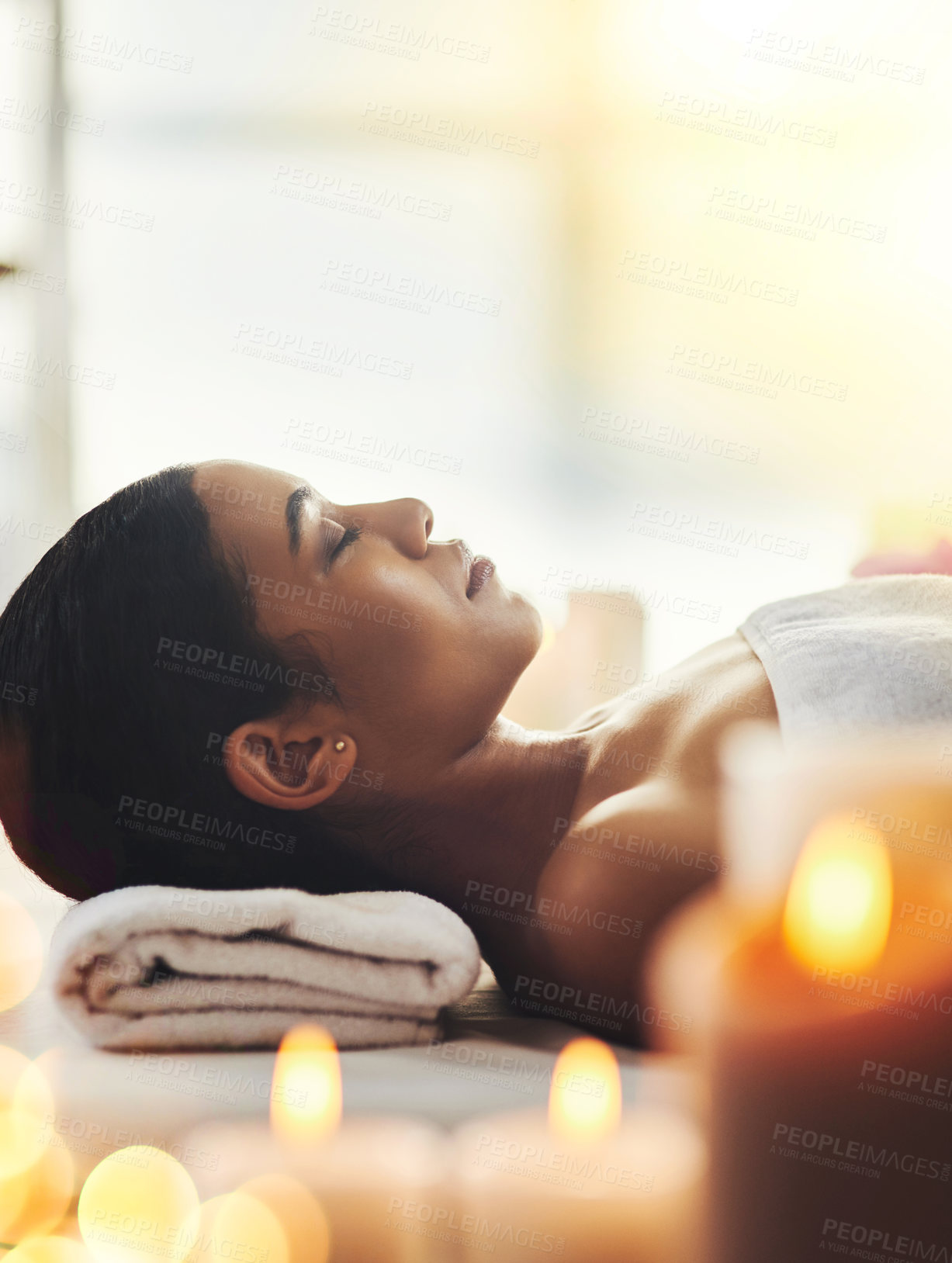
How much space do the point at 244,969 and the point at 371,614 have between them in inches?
14.2

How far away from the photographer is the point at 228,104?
82.9 inches

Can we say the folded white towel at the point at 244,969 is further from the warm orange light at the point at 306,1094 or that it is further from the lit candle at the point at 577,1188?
the lit candle at the point at 577,1188

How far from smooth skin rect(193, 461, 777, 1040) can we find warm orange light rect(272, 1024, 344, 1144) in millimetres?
234

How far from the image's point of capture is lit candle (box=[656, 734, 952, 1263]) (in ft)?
2.01

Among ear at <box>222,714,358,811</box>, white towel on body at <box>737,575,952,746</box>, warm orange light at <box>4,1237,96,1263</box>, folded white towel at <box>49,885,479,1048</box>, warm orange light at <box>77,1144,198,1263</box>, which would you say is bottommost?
warm orange light at <box>4,1237,96,1263</box>

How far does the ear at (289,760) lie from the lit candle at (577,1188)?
1.20ft

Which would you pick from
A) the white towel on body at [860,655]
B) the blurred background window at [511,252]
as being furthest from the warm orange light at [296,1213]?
the blurred background window at [511,252]

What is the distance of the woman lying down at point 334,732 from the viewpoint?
85cm

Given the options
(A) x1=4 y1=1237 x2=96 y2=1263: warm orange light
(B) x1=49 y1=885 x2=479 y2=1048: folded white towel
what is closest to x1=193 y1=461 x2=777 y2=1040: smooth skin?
(B) x1=49 y1=885 x2=479 y2=1048: folded white towel

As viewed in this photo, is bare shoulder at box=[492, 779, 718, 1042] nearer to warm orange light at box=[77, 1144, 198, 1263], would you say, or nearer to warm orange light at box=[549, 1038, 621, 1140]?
warm orange light at box=[549, 1038, 621, 1140]

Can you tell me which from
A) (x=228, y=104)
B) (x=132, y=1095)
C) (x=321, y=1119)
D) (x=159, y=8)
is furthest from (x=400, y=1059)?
(x=159, y=8)

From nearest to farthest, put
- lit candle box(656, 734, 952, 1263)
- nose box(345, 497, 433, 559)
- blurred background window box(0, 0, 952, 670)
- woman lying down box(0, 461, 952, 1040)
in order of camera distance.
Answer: lit candle box(656, 734, 952, 1263) → woman lying down box(0, 461, 952, 1040) → nose box(345, 497, 433, 559) → blurred background window box(0, 0, 952, 670)

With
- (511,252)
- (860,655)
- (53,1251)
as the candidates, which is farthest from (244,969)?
(511,252)

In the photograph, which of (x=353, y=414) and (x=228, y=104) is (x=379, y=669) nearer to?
(x=353, y=414)
